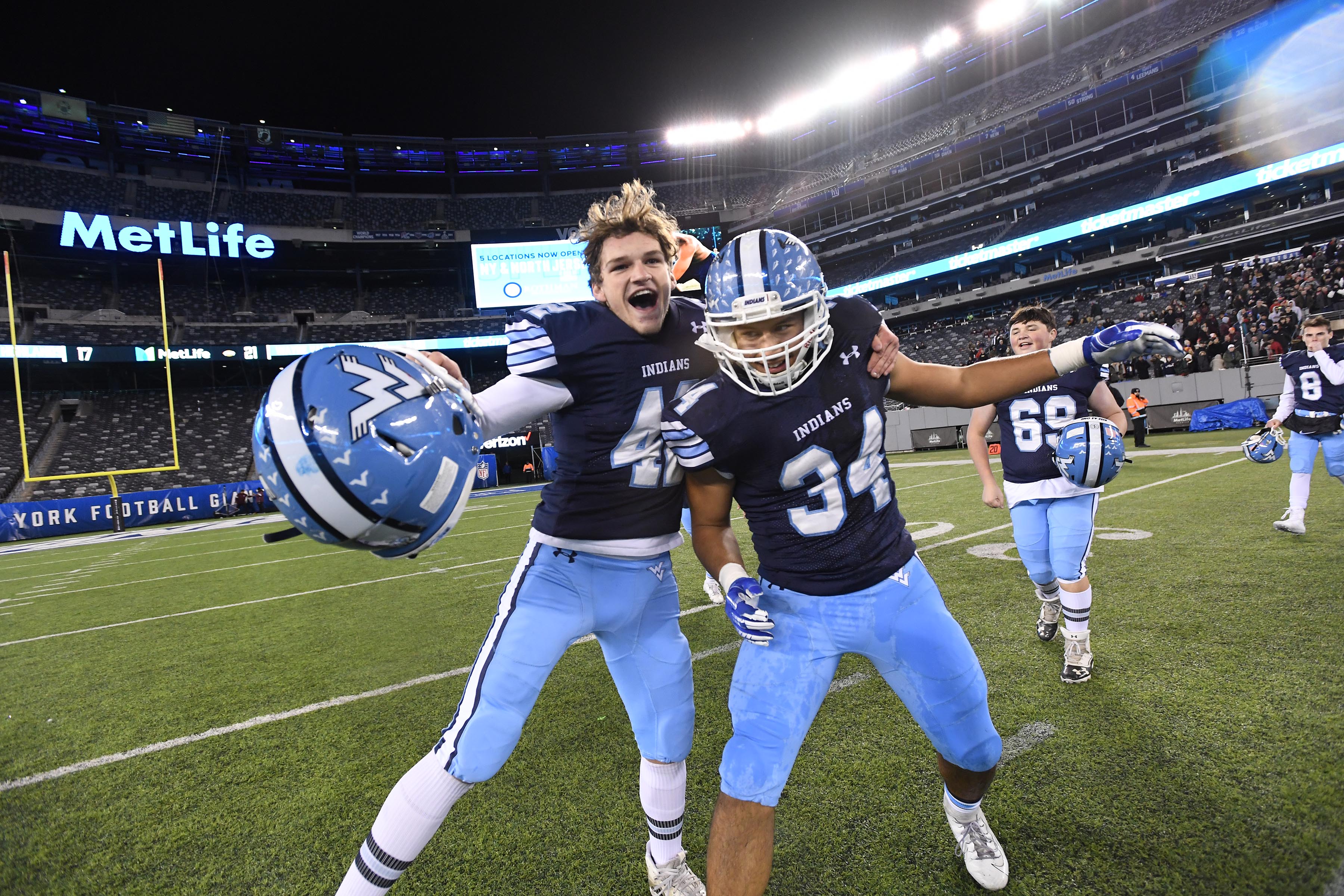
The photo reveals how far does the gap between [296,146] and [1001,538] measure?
4003cm

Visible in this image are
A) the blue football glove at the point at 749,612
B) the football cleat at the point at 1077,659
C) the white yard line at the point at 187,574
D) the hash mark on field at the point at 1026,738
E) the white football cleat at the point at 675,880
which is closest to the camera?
the blue football glove at the point at 749,612

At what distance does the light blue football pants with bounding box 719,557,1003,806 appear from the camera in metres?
1.88

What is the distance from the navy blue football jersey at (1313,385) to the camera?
6.11 meters

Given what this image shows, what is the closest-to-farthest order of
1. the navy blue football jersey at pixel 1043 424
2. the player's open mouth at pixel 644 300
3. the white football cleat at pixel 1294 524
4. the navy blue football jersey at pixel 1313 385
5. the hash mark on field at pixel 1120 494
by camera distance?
the player's open mouth at pixel 644 300 < the navy blue football jersey at pixel 1043 424 < the white football cleat at pixel 1294 524 < the navy blue football jersey at pixel 1313 385 < the hash mark on field at pixel 1120 494

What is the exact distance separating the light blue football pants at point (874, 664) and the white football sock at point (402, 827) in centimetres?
83

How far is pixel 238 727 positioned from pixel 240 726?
1cm

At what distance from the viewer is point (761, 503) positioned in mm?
2078

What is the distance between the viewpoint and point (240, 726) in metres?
3.81

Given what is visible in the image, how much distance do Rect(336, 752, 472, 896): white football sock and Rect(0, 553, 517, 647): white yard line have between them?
652 centimetres

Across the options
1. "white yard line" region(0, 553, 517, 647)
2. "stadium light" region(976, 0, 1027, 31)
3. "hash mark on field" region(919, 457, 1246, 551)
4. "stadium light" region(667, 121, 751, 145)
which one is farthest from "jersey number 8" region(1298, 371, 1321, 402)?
"stadium light" region(976, 0, 1027, 31)

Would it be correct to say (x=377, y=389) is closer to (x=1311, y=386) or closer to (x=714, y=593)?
(x=714, y=593)

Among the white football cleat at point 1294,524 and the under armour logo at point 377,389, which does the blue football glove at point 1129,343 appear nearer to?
the under armour logo at point 377,389

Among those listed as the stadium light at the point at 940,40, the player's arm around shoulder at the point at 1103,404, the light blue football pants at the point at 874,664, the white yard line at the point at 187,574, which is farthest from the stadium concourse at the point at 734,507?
the player's arm around shoulder at the point at 1103,404

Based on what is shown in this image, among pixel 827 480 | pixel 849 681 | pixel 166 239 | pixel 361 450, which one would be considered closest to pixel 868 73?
pixel 166 239
